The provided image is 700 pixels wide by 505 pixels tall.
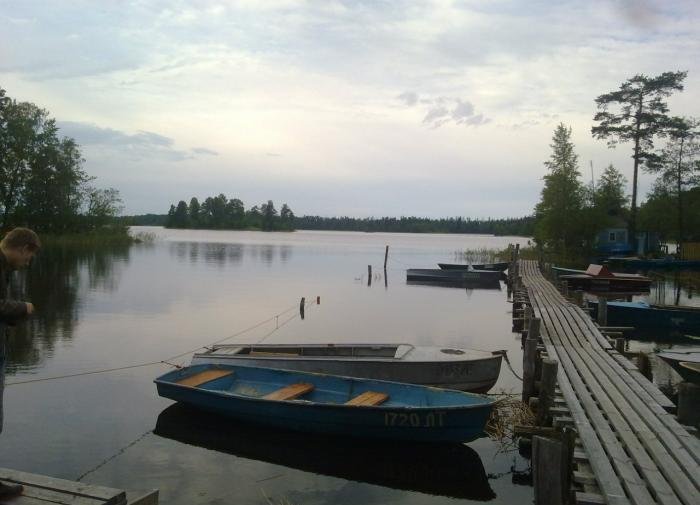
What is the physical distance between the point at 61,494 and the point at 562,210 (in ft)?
190

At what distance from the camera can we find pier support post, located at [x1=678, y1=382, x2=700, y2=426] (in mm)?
9992

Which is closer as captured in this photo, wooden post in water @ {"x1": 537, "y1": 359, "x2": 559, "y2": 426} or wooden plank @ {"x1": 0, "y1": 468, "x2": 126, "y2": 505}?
wooden plank @ {"x1": 0, "y1": 468, "x2": 126, "y2": 505}

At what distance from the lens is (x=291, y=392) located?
11.9m

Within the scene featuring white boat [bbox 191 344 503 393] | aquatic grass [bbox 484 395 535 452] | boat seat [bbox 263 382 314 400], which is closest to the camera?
aquatic grass [bbox 484 395 535 452]

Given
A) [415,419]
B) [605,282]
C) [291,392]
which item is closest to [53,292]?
[291,392]

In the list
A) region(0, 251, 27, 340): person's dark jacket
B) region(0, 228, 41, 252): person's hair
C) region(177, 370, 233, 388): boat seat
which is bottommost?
region(177, 370, 233, 388): boat seat

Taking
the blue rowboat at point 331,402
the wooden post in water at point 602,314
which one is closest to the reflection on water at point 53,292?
the blue rowboat at point 331,402

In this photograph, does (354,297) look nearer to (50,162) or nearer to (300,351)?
(300,351)

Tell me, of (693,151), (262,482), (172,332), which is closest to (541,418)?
(262,482)

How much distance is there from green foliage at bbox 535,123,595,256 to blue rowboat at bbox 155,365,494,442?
161 ft

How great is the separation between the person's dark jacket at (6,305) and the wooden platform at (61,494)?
174 centimetres

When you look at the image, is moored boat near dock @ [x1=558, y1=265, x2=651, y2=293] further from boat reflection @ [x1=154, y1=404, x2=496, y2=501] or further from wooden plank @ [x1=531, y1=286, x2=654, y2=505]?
boat reflection @ [x1=154, y1=404, x2=496, y2=501]

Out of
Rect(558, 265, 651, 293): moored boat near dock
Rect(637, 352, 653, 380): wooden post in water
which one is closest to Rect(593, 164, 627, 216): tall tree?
Rect(558, 265, 651, 293): moored boat near dock

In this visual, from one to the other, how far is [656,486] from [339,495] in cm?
491
